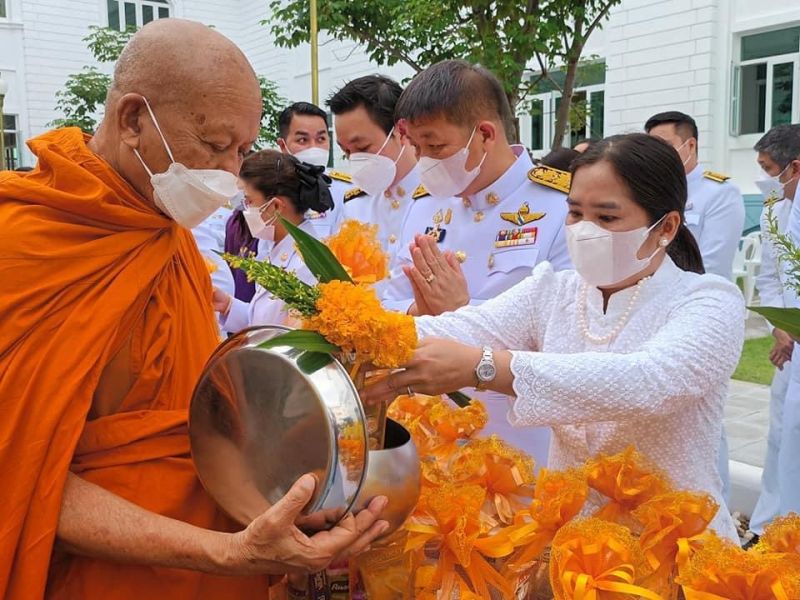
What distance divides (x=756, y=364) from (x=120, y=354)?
8.11 meters

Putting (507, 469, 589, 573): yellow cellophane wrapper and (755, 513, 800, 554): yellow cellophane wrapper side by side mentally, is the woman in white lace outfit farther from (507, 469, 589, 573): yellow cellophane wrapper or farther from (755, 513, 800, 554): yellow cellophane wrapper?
(755, 513, 800, 554): yellow cellophane wrapper

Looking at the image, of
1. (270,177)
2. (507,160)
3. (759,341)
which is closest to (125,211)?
(507,160)

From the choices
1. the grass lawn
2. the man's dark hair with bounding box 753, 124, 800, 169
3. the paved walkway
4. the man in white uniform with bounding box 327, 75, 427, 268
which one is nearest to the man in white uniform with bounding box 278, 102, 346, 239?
the man in white uniform with bounding box 327, 75, 427, 268

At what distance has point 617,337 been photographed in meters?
1.77

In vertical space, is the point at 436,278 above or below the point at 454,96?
below

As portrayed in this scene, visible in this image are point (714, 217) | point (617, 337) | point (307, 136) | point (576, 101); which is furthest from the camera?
point (576, 101)

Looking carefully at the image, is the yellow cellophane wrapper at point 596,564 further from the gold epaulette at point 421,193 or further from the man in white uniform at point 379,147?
the man in white uniform at point 379,147

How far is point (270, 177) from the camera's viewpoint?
3469 millimetres

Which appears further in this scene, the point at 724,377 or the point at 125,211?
the point at 724,377

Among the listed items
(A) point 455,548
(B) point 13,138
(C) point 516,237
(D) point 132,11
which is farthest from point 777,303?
(D) point 132,11

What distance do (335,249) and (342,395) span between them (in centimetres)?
68

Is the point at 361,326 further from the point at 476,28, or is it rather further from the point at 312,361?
the point at 476,28

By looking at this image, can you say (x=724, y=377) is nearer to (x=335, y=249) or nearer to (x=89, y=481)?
(x=335, y=249)

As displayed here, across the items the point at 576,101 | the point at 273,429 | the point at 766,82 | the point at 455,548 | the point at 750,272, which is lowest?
the point at 750,272
